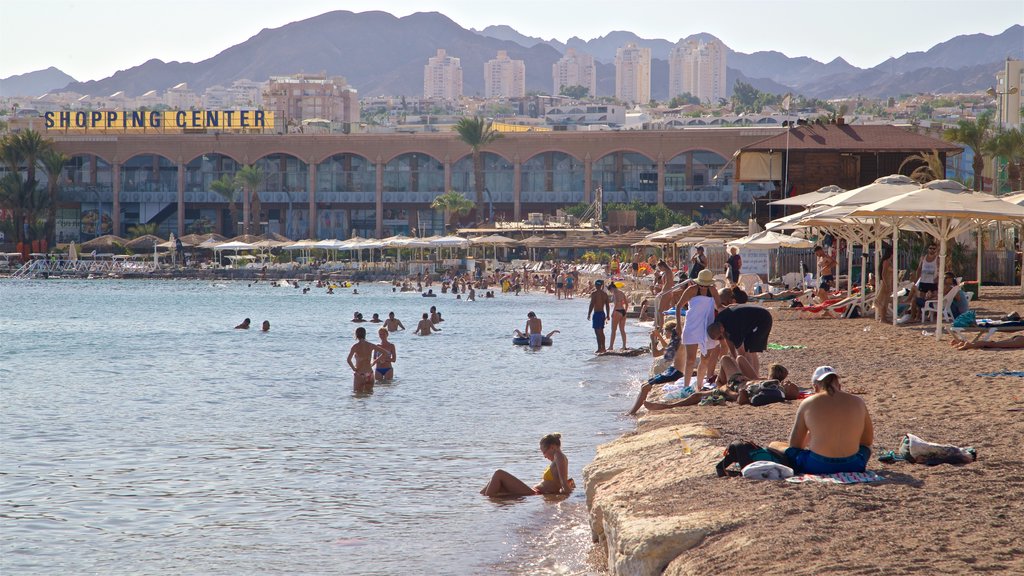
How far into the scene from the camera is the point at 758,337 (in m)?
11.5

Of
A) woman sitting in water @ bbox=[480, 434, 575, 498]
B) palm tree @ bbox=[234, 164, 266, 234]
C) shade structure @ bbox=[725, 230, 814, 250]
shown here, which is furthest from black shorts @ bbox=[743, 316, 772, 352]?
palm tree @ bbox=[234, 164, 266, 234]

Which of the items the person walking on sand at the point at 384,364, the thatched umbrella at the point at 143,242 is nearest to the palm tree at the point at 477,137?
the thatched umbrella at the point at 143,242

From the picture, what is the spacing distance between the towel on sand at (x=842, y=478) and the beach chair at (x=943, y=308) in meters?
9.27

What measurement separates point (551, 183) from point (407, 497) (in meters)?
69.4

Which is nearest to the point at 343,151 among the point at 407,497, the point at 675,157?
the point at 675,157

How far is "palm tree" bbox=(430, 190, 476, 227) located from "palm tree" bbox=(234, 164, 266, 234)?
1233 centimetres

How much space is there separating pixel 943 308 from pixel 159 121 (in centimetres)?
7691

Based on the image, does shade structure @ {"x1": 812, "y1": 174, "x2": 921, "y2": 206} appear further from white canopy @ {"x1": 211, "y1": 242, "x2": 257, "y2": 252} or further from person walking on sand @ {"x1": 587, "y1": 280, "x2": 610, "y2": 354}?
white canopy @ {"x1": 211, "y1": 242, "x2": 257, "y2": 252}

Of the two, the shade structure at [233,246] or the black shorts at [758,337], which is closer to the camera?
the black shorts at [758,337]

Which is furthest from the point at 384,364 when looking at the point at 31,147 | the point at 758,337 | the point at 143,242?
the point at 31,147

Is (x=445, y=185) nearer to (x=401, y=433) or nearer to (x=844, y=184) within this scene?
(x=844, y=184)

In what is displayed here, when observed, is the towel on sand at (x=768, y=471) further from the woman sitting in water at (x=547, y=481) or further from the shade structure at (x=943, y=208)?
the shade structure at (x=943, y=208)

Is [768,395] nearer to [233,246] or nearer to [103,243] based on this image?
[233,246]

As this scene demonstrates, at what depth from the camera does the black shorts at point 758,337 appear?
1147 cm
